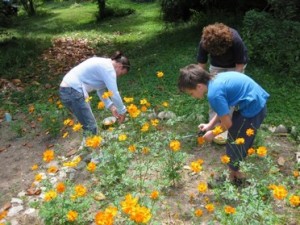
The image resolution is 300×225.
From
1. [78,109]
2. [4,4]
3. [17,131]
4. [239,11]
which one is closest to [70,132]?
[17,131]

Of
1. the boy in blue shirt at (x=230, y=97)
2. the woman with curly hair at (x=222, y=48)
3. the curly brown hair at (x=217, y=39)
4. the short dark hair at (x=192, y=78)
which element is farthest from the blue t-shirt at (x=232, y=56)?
the short dark hair at (x=192, y=78)

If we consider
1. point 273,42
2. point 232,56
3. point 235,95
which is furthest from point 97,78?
point 273,42

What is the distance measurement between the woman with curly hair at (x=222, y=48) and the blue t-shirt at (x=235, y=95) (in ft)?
2.30

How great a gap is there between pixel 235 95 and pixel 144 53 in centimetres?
608

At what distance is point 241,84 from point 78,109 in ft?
6.08

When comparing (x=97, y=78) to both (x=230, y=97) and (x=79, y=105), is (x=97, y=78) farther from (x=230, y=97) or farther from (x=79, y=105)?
(x=230, y=97)

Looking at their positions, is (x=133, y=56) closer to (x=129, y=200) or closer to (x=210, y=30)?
(x=210, y=30)

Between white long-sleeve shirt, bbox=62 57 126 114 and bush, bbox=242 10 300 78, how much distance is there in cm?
347

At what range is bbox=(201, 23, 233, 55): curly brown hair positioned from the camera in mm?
4059

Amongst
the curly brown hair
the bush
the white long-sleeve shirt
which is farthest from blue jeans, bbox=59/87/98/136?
the bush

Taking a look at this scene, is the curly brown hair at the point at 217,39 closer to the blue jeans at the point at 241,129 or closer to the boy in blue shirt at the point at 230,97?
the boy in blue shirt at the point at 230,97

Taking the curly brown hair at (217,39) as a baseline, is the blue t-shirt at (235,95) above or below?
below

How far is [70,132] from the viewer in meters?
5.89

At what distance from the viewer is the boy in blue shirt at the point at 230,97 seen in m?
3.32
